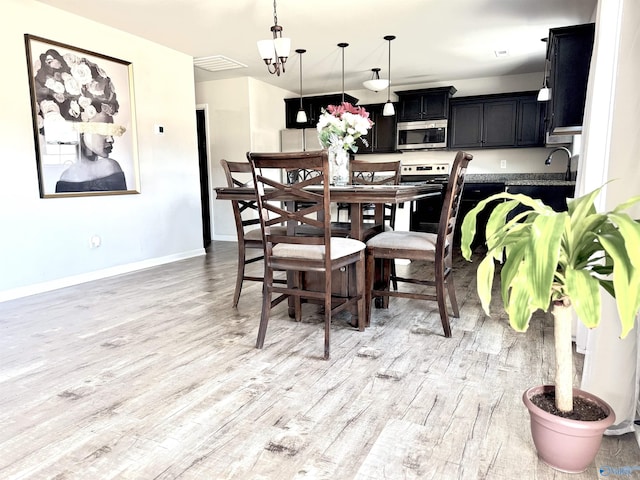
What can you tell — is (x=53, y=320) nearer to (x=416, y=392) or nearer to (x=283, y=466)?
(x=283, y=466)

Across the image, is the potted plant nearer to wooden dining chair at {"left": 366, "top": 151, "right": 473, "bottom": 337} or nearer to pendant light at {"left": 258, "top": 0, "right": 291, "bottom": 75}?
wooden dining chair at {"left": 366, "top": 151, "right": 473, "bottom": 337}

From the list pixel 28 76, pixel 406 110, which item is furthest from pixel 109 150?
pixel 406 110

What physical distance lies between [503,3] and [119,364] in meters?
3.96

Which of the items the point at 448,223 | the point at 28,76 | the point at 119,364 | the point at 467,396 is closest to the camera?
the point at 467,396

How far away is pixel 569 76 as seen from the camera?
10.2ft

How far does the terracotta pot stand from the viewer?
3.98 feet

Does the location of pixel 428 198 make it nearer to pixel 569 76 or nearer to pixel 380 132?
pixel 380 132

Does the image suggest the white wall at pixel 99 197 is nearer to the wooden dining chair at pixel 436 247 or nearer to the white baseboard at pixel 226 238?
the white baseboard at pixel 226 238

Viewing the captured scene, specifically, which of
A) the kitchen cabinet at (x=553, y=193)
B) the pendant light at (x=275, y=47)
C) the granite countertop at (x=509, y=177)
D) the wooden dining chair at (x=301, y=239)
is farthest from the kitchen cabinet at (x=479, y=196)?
the wooden dining chair at (x=301, y=239)

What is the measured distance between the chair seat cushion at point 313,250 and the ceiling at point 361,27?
7.58 feet

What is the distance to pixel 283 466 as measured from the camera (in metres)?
1.37

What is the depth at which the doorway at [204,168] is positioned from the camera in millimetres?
6445

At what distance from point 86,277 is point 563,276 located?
407cm

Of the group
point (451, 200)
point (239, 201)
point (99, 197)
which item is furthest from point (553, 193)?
point (99, 197)
